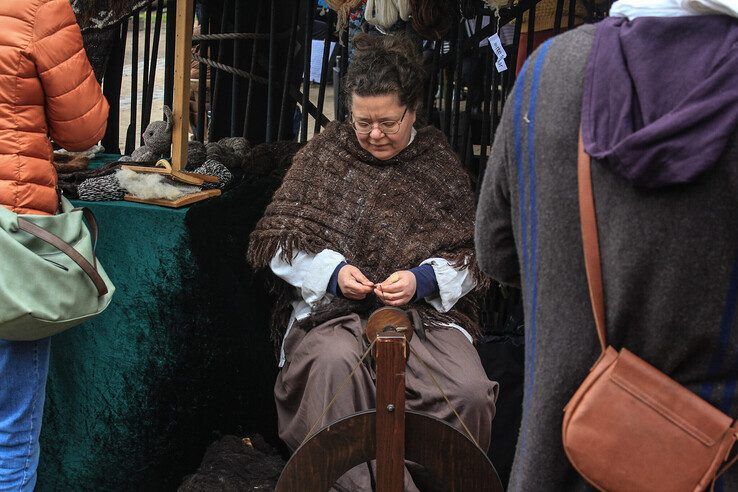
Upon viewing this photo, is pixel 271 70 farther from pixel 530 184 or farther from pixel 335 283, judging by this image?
pixel 530 184

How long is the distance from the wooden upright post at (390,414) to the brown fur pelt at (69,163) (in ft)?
5.28

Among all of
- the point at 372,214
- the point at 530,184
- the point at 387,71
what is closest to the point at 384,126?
the point at 387,71

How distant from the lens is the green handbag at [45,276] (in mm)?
2307

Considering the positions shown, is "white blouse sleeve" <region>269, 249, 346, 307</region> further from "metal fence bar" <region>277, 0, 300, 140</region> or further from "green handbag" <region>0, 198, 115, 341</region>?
"metal fence bar" <region>277, 0, 300, 140</region>

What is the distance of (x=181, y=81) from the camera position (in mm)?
3035

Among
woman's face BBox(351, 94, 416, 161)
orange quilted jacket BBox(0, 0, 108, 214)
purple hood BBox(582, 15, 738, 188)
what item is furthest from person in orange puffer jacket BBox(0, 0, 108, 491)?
purple hood BBox(582, 15, 738, 188)

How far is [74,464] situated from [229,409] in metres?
0.54

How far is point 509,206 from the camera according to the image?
1495 millimetres

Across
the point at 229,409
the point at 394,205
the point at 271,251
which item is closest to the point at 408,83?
the point at 394,205

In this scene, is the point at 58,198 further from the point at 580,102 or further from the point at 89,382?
the point at 580,102

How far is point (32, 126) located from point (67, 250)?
34 centimetres

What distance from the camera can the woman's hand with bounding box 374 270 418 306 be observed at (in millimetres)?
2623

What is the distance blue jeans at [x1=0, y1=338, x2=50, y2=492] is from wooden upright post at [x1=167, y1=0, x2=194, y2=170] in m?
0.82

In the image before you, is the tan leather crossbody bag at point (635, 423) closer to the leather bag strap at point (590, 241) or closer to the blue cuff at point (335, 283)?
the leather bag strap at point (590, 241)
